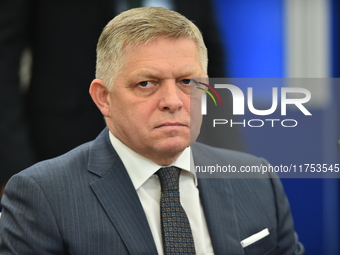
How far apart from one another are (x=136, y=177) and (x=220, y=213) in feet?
1.05

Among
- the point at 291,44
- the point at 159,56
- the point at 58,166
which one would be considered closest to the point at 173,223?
the point at 58,166

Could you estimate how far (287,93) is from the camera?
6.87ft

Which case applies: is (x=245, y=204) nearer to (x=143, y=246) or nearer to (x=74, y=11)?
(x=143, y=246)

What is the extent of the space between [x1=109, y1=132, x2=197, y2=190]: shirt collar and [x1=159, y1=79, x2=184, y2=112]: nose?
0.76 ft

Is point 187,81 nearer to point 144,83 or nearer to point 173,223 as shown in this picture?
point 144,83

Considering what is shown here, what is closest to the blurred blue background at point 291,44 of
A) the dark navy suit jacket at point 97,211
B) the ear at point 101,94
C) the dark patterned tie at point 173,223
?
the dark navy suit jacket at point 97,211

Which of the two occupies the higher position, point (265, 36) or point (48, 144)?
point (265, 36)

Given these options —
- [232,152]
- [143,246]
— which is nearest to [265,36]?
[232,152]

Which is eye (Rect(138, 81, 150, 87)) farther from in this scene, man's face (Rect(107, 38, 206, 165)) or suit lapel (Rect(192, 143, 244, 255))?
suit lapel (Rect(192, 143, 244, 255))

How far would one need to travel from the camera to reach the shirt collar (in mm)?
1996

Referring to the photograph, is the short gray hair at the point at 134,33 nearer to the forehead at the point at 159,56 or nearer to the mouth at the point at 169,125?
the forehead at the point at 159,56

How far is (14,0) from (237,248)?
1593 mm

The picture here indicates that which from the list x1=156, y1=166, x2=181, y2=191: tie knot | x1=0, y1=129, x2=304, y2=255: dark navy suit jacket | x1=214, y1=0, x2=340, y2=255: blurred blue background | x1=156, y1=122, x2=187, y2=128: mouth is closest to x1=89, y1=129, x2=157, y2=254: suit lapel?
x1=0, y1=129, x2=304, y2=255: dark navy suit jacket

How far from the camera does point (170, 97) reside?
1.87 metres
